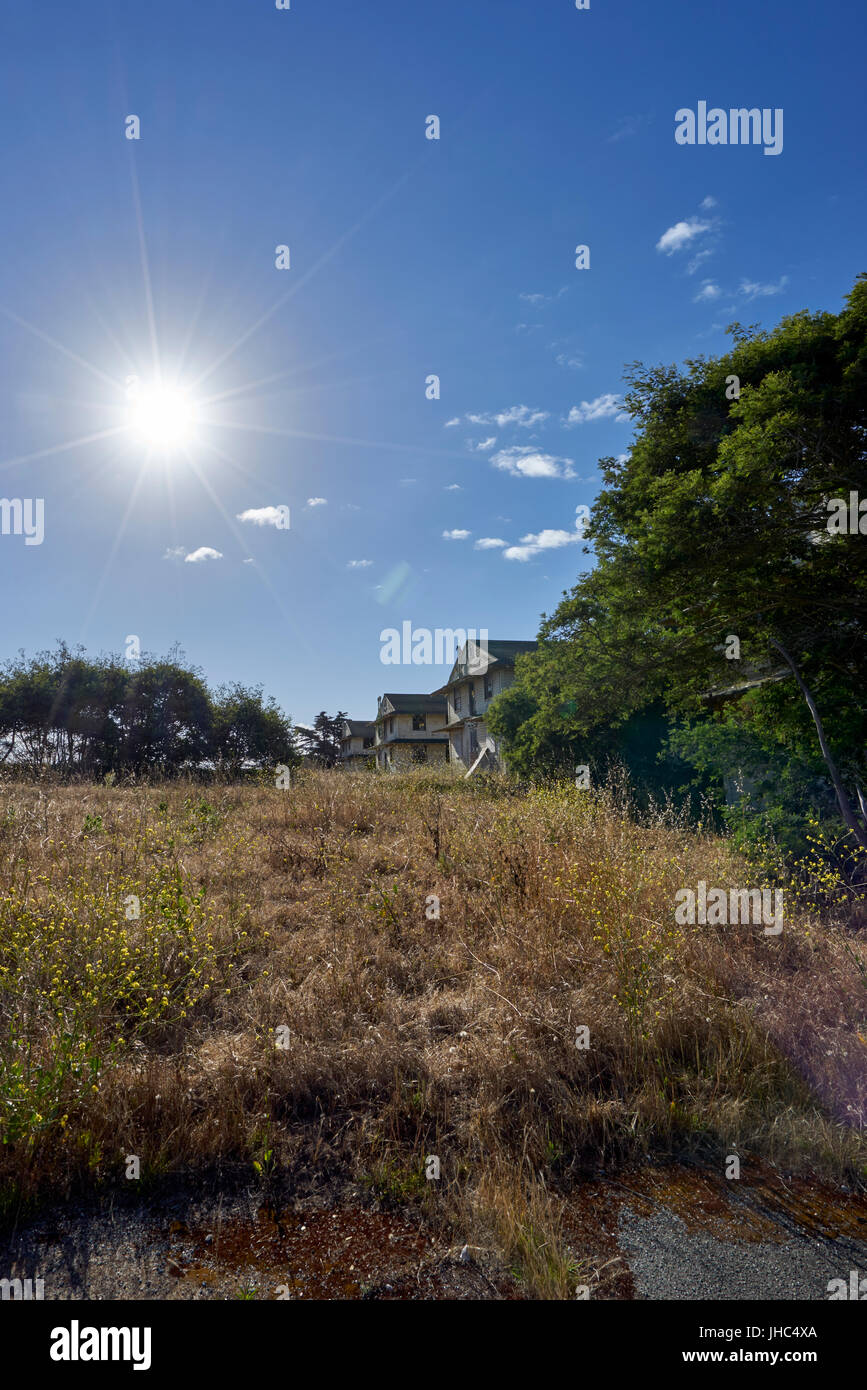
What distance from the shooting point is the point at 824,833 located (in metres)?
7.63

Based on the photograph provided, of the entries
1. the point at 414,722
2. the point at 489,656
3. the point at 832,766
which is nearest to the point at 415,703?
the point at 414,722

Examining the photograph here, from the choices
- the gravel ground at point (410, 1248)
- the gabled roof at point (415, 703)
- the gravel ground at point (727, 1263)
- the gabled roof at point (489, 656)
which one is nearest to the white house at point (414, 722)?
the gabled roof at point (415, 703)

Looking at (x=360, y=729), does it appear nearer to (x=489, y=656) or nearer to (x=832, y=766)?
(x=489, y=656)

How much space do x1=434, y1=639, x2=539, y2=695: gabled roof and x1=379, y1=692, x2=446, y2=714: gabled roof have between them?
7.97 metres

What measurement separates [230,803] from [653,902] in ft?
24.9

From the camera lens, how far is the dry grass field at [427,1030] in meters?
3.26

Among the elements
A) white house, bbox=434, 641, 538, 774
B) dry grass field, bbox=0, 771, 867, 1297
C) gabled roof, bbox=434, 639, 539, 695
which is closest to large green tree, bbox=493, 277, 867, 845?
dry grass field, bbox=0, 771, 867, 1297

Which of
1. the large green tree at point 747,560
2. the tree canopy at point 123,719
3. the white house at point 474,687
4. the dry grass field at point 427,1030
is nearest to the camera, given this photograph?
the dry grass field at point 427,1030

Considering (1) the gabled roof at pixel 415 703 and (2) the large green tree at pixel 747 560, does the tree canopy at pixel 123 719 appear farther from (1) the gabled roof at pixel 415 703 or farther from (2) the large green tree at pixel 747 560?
(1) the gabled roof at pixel 415 703

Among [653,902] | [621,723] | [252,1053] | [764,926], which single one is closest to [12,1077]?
[252,1053]

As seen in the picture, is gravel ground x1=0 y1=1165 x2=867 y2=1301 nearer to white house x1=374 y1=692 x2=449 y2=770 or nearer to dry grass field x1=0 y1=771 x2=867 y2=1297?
dry grass field x1=0 y1=771 x2=867 y2=1297

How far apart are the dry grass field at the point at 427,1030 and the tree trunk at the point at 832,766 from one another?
1.50 metres
